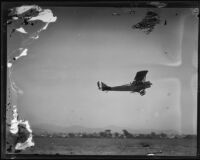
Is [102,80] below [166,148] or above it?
above

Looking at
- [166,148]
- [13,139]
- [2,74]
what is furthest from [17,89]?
[166,148]

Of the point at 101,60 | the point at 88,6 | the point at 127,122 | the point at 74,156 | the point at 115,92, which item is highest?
the point at 88,6

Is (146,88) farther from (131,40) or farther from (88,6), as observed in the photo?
(88,6)

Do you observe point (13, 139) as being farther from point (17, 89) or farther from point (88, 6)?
point (88, 6)

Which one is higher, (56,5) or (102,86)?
(56,5)

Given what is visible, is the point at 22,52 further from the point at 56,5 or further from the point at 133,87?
the point at 133,87

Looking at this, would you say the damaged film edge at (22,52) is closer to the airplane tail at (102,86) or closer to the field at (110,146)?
the field at (110,146)

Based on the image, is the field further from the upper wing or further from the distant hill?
the upper wing

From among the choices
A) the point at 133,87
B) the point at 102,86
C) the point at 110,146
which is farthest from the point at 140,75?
the point at 110,146
